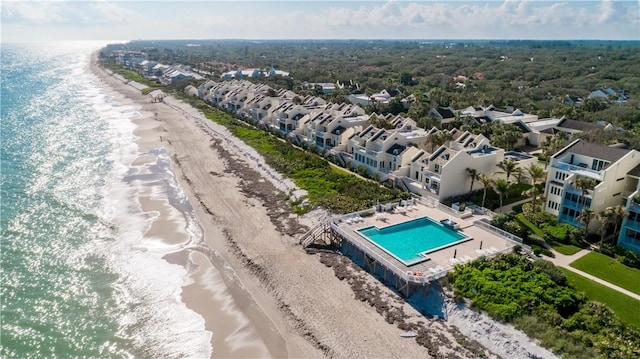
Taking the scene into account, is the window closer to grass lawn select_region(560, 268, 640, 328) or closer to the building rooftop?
the building rooftop

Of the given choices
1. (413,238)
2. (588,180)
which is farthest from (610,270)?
(413,238)

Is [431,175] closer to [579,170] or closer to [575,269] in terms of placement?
[579,170]

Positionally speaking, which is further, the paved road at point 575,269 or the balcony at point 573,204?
the balcony at point 573,204

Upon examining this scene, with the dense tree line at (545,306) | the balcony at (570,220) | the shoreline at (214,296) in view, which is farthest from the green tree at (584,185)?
the shoreline at (214,296)

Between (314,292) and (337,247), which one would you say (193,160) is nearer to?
(337,247)

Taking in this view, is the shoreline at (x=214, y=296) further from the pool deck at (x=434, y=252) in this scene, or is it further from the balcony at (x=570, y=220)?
the balcony at (x=570, y=220)

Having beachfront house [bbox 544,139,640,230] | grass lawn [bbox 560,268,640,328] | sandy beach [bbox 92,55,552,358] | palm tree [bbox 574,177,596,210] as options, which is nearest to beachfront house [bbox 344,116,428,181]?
sandy beach [bbox 92,55,552,358]

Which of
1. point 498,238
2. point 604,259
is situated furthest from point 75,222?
point 604,259
